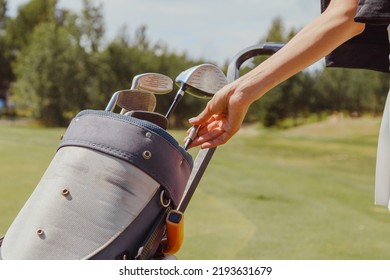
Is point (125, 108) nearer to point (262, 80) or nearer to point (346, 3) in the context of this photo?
point (262, 80)

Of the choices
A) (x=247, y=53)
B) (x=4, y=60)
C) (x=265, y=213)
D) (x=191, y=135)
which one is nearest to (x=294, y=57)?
(x=191, y=135)

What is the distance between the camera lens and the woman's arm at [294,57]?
1.27 m

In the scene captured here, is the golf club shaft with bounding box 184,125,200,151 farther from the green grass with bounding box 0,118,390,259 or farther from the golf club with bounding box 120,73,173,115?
the green grass with bounding box 0,118,390,259

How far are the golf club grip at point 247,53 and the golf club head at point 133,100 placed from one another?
0.21 meters

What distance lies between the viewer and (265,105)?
31.8 m

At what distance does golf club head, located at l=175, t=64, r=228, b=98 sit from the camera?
156 centimetres

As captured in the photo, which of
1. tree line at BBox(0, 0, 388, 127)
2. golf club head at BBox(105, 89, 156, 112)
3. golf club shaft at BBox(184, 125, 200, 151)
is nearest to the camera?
golf club shaft at BBox(184, 125, 200, 151)

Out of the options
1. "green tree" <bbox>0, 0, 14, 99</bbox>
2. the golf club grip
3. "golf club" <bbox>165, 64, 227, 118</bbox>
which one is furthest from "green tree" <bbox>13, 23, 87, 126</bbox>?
"golf club" <bbox>165, 64, 227, 118</bbox>

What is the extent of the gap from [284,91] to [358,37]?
99.5ft

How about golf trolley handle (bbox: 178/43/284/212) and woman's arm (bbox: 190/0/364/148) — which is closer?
woman's arm (bbox: 190/0/364/148)

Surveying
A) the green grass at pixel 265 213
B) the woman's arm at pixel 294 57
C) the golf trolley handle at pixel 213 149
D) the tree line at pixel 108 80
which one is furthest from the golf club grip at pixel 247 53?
the tree line at pixel 108 80

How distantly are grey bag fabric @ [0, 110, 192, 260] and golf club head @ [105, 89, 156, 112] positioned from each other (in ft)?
0.43
